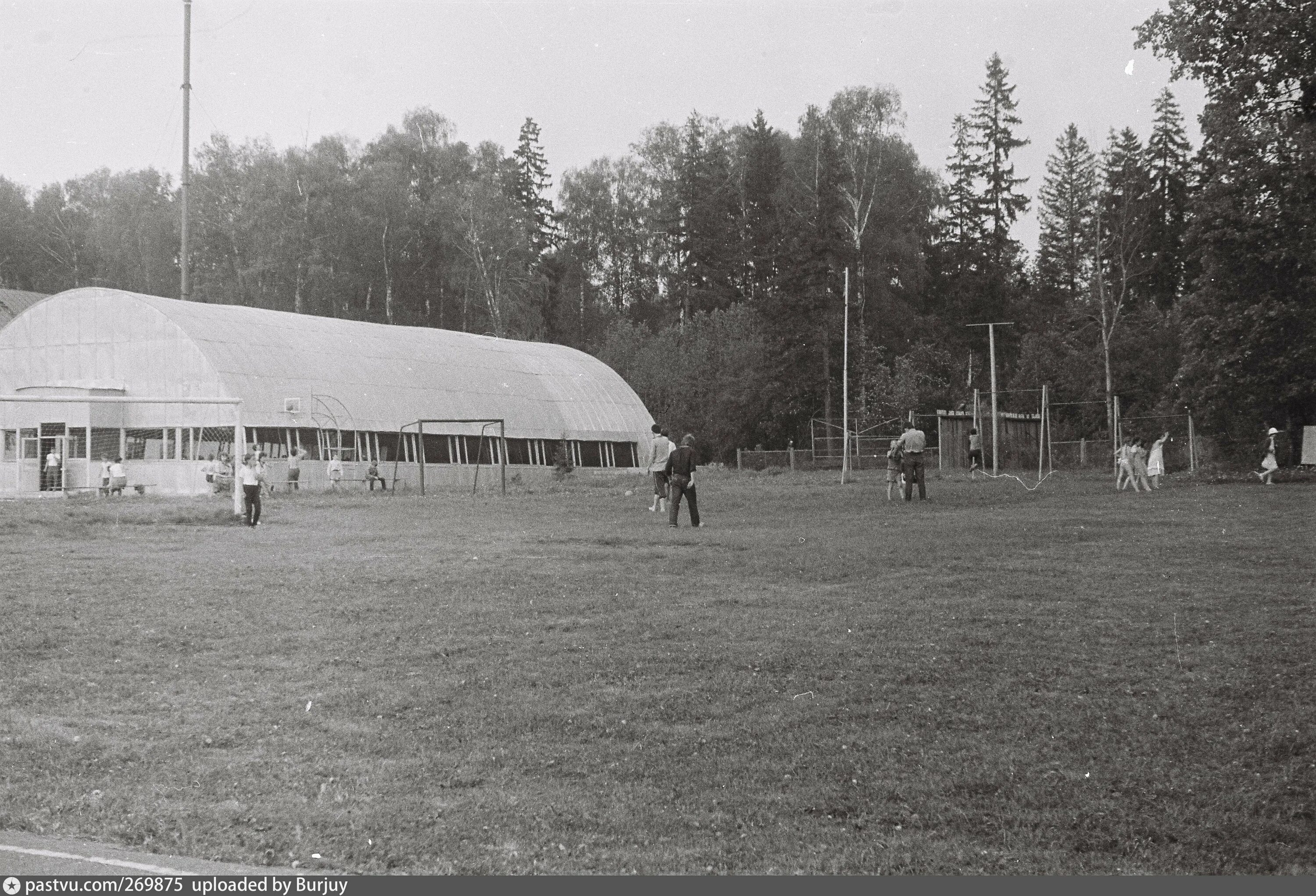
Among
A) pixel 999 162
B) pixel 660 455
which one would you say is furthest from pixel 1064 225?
pixel 660 455

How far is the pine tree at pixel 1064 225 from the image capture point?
74312 mm

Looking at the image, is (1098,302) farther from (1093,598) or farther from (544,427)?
(1093,598)

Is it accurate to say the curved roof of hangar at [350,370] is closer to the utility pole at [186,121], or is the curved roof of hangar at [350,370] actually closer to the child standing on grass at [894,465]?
the utility pole at [186,121]

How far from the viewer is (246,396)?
134 ft

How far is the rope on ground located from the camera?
34263 millimetres

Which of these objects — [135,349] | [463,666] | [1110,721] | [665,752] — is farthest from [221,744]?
[135,349]

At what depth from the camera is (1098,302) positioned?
60.8 metres

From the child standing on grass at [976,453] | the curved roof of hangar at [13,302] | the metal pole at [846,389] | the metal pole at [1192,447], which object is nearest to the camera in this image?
the metal pole at [1192,447]

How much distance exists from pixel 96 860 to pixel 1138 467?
29.4m

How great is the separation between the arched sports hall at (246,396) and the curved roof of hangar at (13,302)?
24.1 m

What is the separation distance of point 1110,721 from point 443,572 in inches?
385

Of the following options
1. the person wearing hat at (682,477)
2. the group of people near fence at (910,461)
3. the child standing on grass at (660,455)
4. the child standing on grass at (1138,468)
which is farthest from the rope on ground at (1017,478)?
the person wearing hat at (682,477)

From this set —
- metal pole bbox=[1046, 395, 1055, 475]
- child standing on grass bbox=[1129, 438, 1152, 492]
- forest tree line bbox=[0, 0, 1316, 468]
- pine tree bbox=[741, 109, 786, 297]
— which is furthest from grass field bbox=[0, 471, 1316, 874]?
pine tree bbox=[741, 109, 786, 297]

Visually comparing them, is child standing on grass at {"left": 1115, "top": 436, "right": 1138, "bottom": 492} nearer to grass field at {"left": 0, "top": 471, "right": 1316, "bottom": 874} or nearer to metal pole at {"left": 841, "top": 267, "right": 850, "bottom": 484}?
metal pole at {"left": 841, "top": 267, "right": 850, "bottom": 484}
